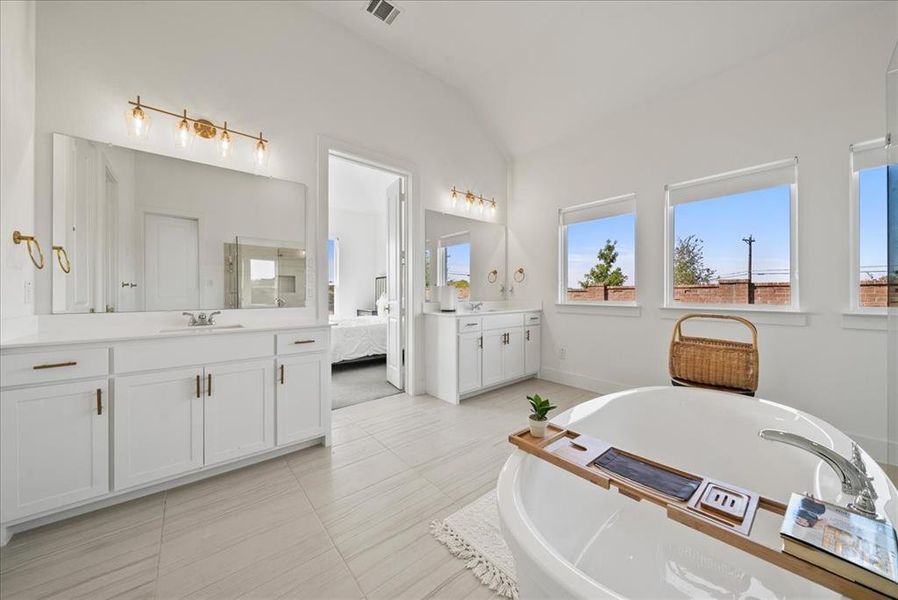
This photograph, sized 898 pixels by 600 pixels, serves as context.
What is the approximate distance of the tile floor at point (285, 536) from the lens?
1.27 metres

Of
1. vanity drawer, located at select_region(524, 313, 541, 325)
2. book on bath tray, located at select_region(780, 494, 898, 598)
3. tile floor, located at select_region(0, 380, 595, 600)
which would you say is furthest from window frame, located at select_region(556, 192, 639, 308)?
book on bath tray, located at select_region(780, 494, 898, 598)

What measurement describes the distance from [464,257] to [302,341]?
7.34 feet

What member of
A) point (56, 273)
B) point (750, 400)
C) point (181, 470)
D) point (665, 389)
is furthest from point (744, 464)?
point (56, 273)

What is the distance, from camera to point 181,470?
1.83m

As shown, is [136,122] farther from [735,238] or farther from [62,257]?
[735,238]

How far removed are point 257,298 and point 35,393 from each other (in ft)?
3.92

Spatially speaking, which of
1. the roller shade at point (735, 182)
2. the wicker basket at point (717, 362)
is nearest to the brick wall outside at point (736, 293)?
the wicker basket at point (717, 362)

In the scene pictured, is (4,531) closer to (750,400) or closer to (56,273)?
(56,273)

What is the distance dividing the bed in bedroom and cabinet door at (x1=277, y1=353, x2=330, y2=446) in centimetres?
209

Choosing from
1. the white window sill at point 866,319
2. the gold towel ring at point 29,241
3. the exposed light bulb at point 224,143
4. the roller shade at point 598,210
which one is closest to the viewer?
the gold towel ring at point 29,241

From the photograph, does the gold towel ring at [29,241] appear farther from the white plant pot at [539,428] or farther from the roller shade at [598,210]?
the roller shade at [598,210]

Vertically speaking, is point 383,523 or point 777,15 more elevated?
point 777,15

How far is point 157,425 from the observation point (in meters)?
1.78

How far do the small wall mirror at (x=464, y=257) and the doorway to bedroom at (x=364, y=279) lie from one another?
1.09ft
